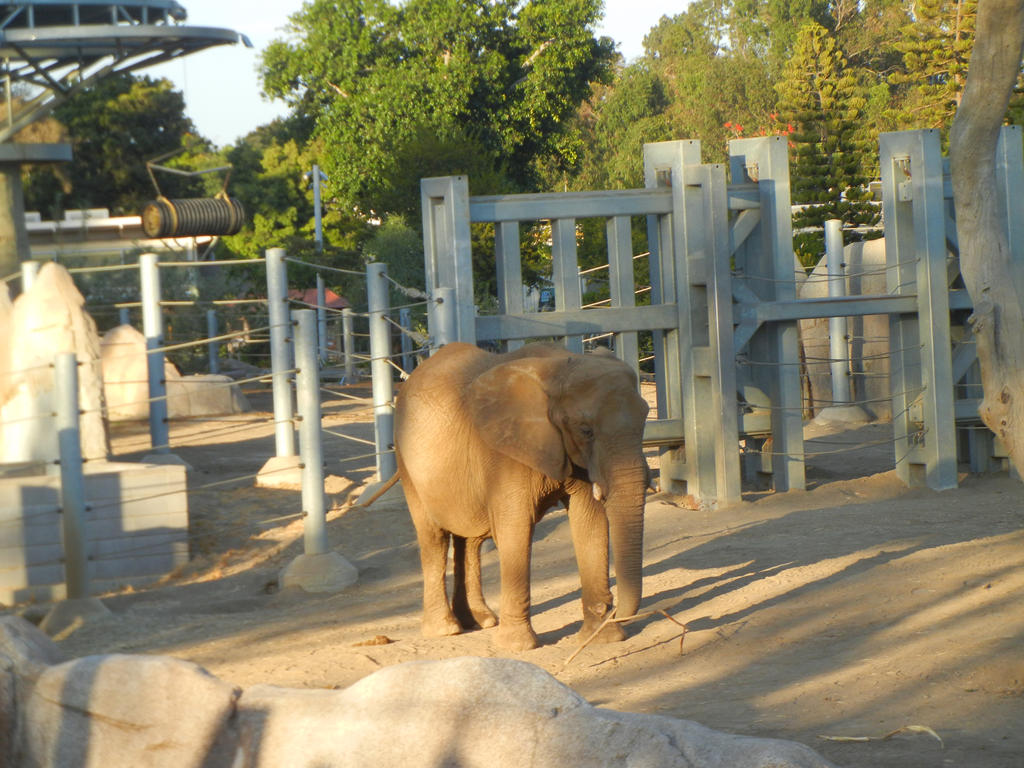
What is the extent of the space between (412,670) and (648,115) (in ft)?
193

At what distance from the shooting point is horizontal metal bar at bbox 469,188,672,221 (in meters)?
9.59

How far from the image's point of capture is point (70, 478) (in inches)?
278

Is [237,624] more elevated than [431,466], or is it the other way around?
[431,466]

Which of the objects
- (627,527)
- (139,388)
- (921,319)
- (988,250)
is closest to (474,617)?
(627,527)

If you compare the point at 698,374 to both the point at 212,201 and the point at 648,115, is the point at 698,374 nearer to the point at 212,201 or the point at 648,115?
the point at 212,201

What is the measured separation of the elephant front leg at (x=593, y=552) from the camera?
19.6ft

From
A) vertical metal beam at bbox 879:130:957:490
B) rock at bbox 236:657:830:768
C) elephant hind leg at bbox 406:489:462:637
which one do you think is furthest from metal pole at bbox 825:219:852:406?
rock at bbox 236:657:830:768

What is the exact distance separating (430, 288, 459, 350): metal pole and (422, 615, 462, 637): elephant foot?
2.98 metres

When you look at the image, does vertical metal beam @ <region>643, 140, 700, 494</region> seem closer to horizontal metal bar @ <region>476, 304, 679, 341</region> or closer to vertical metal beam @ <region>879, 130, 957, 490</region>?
horizontal metal bar @ <region>476, 304, 679, 341</region>

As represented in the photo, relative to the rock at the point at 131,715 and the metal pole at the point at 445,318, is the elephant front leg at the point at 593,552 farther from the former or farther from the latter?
the metal pole at the point at 445,318

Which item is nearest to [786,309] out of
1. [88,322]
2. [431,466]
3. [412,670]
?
[431,466]

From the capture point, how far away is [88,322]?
9.55 metres

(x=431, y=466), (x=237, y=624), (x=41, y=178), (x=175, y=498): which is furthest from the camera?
(x=41, y=178)

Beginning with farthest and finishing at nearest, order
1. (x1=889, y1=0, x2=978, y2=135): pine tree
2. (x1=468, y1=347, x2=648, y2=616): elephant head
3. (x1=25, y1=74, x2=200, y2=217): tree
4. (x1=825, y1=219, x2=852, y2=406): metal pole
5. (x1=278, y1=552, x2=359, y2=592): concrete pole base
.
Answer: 1. (x1=25, y1=74, x2=200, y2=217): tree
2. (x1=889, y1=0, x2=978, y2=135): pine tree
3. (x1=825, y1=219, x2=852, y2=406): metal pole
4. (x1=278, y1=552, x2=359, y2=592): concrete pole base
5. (x1=468, y1=347, x2=648, y2=616): elephant head
